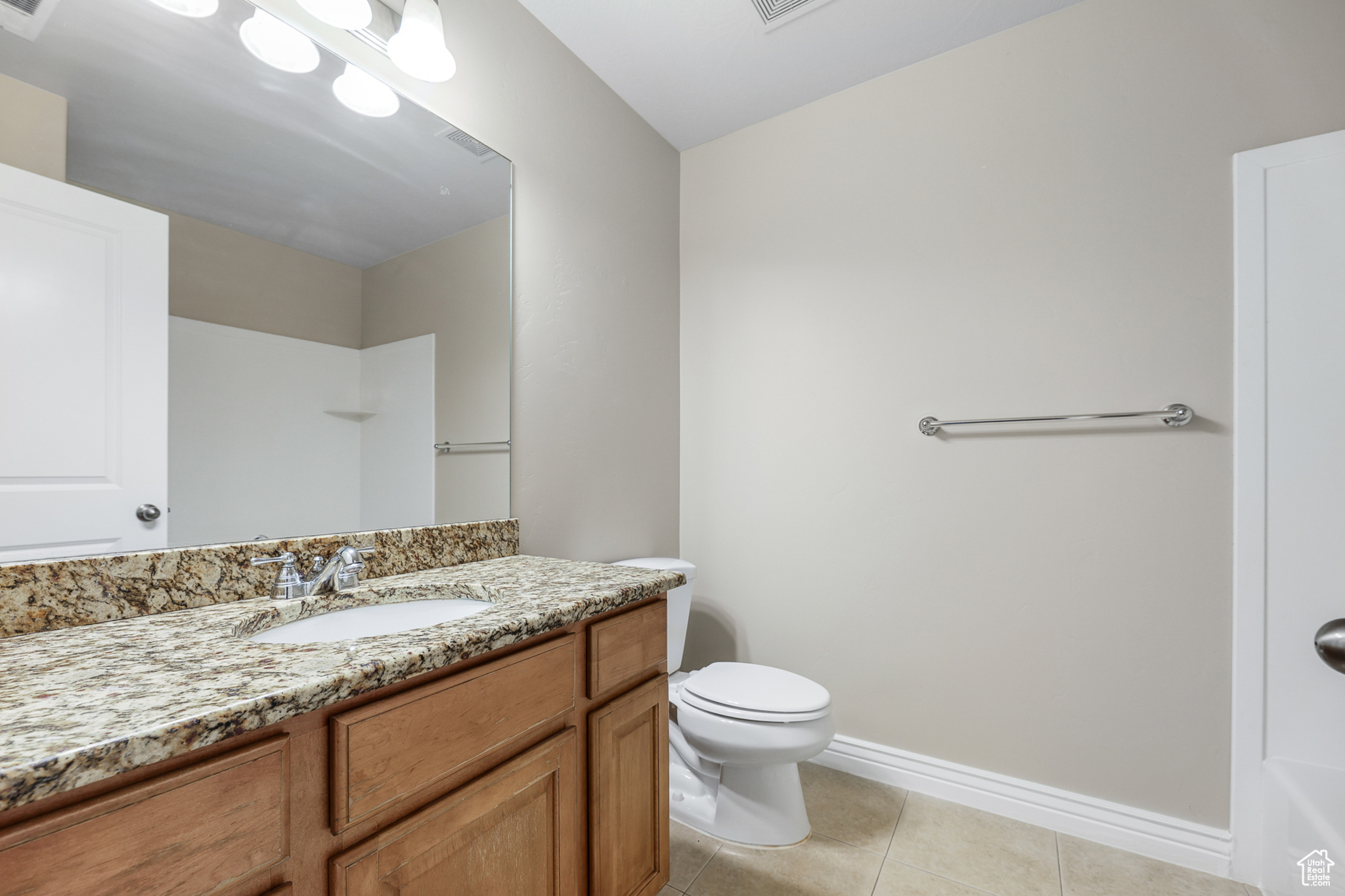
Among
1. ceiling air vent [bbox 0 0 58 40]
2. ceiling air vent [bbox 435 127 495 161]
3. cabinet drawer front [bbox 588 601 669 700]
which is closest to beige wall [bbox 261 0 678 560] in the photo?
ceiling air vent [bbox 435 127 495 161]

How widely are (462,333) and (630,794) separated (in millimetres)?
1133

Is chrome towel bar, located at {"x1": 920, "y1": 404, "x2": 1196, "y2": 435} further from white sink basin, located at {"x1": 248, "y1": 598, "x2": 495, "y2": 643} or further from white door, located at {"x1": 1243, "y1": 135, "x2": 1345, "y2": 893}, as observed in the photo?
white sink basin, located at {"x1": 248, "y1": 598, "x2": 495, "y2": 643}

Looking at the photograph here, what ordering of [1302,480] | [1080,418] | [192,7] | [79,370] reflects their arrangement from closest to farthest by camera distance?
[79,370] → [192,7] → [1302,480] → [1080,418]

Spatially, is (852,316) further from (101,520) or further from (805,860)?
(101,520)

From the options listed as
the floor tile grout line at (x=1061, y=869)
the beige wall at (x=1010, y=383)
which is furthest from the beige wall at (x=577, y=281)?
the floor tile grout line at (x=1061, y=869)

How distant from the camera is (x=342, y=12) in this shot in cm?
115

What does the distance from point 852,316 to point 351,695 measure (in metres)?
1.79

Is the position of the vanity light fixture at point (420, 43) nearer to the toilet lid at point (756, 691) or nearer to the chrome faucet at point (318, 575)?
the chrome faucet at point (318, 575)

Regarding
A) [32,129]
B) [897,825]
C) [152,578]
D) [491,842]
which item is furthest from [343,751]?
[897,825]

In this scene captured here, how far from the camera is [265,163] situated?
44.4 inches

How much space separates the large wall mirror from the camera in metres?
0.85

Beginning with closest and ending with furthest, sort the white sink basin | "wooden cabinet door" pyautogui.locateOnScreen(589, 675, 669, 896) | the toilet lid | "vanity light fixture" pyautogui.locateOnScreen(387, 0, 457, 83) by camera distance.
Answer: the white sink basin
"wooden cabinet door" pyautogui.locateOnScreen(589, 675, 669, 896)
"vanity light fixture" pyautogui.locateOnScreen(387, 0, 457, 83)
the toilet lid

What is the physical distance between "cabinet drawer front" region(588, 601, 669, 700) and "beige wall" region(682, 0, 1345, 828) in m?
0.95

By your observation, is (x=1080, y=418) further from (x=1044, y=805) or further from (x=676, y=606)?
(x=676, y=606)
